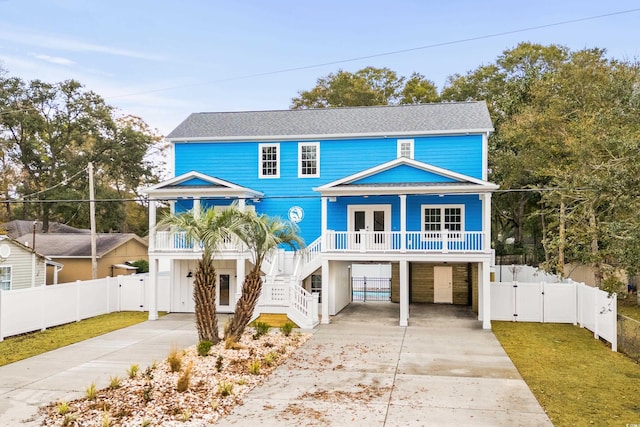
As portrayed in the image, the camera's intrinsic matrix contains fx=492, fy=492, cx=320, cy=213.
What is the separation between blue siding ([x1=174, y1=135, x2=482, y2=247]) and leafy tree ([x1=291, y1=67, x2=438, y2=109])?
866 inches

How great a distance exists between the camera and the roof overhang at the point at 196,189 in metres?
19.6

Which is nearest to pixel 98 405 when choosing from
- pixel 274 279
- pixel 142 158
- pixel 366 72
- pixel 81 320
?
pixel 274 279

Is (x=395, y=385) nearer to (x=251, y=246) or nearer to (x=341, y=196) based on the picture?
(x=251, y=246)

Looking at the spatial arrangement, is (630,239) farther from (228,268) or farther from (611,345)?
(228,268)

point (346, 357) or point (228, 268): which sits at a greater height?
point (228, 268)

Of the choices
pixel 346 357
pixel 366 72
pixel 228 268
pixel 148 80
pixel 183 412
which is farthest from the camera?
pixel 366 72

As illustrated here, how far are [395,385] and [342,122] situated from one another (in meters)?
14.7

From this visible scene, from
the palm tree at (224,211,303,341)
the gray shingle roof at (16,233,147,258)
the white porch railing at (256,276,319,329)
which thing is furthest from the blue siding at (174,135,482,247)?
the gray shingle roof at (16,233,147,258)

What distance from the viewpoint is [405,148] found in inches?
844

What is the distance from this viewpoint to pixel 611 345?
13.9 m

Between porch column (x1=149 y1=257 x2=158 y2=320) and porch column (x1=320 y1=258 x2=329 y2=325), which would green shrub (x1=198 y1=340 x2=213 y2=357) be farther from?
porch column (x1=149 y1=257 x2=158 y2=320)

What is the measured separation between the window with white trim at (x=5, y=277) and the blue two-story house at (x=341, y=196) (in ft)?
22.3

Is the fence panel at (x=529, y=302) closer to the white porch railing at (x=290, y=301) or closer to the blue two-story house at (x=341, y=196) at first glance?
the blue two-story house at (x=341, y=196)

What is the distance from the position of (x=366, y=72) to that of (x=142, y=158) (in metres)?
21.3
